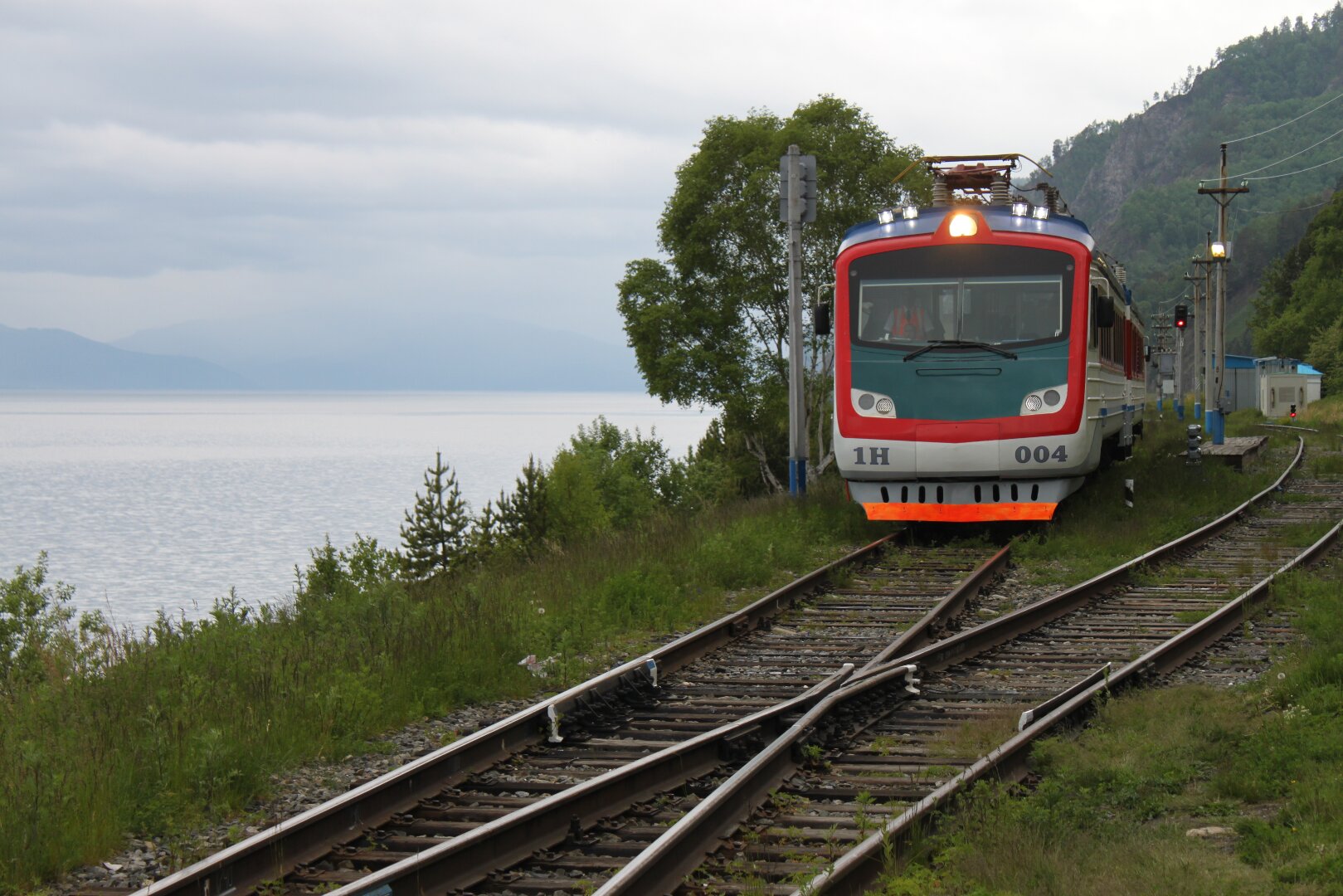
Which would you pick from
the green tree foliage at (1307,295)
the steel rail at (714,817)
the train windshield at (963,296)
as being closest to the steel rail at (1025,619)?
the steel rail at (714,817)

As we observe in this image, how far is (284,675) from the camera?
8.95m

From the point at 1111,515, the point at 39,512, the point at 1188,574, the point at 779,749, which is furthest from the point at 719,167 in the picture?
the point at 39,512

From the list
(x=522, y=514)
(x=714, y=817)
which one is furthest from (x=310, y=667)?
(x=522, y=514)

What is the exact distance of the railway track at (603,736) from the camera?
→ 5922 mm

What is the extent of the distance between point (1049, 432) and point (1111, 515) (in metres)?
3.66

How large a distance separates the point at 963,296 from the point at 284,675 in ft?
32.3

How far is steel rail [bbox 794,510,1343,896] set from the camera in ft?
18.0

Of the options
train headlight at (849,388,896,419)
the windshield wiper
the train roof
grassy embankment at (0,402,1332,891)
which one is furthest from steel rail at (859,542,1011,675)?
the train roof

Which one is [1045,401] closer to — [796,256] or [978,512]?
[978,512]

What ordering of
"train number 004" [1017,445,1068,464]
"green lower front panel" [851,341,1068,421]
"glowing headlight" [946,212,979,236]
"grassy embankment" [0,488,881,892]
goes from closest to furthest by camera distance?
1. "grassy embankment" [0,488,881,892]
2. "train number 004" [1017,445,1068,464]
3. "green lower front panel" [851,341,1068,421]
4. "glowing headlight" [946,212,979,236]

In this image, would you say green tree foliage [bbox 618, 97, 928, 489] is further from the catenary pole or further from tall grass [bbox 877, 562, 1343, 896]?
tall grass [bbox 877, 562, 1343, 896]

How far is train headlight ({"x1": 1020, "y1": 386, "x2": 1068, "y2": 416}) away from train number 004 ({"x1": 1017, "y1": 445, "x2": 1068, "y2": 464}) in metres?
0.39

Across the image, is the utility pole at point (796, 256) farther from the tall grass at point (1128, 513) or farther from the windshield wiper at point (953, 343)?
the windshield wiper at point (953, 343)

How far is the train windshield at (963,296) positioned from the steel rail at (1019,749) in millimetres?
4420
